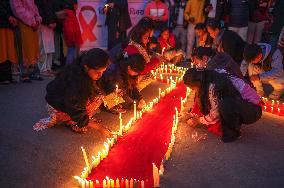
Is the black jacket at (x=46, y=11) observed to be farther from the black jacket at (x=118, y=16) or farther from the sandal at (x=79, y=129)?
the sandal at (x=79, y=129)

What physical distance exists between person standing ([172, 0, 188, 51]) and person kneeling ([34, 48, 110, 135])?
5.65 m

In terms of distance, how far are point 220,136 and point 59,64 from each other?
4.95 meters

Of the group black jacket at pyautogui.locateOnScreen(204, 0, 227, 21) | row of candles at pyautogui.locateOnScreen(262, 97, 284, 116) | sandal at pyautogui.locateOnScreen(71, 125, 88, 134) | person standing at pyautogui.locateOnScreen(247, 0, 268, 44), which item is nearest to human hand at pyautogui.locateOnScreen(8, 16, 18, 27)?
sandal at pyautogui.locateOnScreen(71, 125, 88, 134)

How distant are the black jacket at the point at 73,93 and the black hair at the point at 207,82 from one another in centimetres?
113

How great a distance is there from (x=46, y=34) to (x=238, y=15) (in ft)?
14.9

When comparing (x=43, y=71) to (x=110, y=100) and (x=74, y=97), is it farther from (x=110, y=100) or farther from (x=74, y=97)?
(x=74, y=97)

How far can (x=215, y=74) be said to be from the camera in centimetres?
416

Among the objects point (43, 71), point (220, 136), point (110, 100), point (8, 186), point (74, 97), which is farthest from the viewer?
point (43, 71)

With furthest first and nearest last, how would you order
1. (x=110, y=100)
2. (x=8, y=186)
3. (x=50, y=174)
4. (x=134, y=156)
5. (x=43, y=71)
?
1. (x=43, y=71)
2. (x=110, y=100)
3. (x=134, y=156)
4. (x=50, y=174)
5. (x=8, y=186)

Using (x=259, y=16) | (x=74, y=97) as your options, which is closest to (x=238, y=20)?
(x=259, y=16)

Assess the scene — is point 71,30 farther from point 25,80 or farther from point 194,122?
point 194,122

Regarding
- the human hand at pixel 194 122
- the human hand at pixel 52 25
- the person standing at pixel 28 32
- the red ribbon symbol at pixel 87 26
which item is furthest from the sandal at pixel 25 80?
the human hand at pixel 194 122

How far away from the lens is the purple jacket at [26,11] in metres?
6.26

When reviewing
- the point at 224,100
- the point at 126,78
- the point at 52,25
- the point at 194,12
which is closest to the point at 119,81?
the point at 126,78
